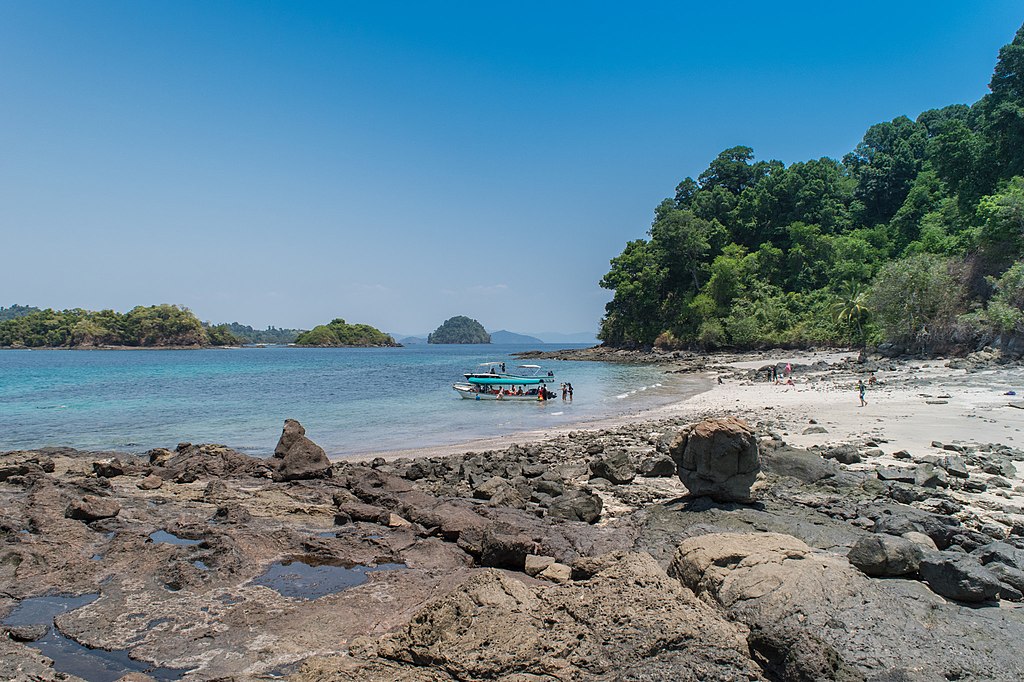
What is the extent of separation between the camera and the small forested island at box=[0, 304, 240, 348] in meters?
151

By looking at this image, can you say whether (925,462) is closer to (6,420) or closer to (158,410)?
(158,410)

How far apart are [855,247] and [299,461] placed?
7050 cm

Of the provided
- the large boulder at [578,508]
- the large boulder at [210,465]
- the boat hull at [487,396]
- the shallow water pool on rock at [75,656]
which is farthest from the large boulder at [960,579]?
the boat hull at [487,396]

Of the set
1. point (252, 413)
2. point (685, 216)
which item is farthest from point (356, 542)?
point (685, 216)

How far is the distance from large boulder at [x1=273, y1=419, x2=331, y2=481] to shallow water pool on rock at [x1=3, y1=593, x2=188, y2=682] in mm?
6259

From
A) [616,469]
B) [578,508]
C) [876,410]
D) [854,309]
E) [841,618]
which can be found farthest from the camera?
[854,309]

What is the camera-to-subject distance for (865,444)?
48.8ft

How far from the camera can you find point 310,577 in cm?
779

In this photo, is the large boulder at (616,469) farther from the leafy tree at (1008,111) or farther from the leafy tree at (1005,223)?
the leafy tree at (1008,111)

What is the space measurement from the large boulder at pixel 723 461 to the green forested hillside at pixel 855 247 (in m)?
34.8

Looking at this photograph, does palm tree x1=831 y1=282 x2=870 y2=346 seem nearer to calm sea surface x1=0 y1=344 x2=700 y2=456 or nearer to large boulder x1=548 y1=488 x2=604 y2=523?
calm sea surface x1=0 y1=344 x2=700 y2=456

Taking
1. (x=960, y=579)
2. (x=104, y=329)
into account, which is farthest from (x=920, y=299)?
(x=104, y=329)

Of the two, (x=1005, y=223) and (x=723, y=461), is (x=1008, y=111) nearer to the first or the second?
(x=1005, y=223)

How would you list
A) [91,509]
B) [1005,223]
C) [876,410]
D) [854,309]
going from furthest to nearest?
[854,309], [1005,223], [876,410], [91,509]
